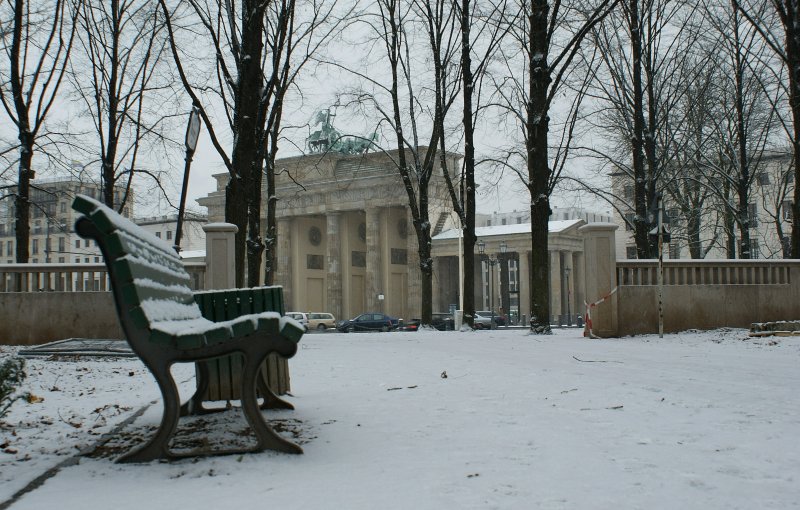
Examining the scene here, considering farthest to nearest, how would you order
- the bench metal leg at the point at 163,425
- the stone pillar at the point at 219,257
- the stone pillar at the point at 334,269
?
1. the stone pillar at the point at 334,269
2. the stone pillar at the point at 219,257
3. the bench metal leg at the point at 163,425

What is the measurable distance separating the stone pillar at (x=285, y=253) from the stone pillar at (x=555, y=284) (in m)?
23.2

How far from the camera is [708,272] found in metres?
14.6

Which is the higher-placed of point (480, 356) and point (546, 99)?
point (546, 99)

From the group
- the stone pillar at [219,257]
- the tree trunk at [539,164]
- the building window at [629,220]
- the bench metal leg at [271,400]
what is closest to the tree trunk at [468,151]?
the tree trunk at [539,164]

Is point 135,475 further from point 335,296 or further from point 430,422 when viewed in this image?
point 335,296

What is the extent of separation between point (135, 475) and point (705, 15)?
23.8 m

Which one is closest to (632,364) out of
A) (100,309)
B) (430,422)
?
(430,422)

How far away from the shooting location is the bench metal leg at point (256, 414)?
3.43 meters

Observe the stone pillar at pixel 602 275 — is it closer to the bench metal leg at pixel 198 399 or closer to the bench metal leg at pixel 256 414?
the bench metal leg at pixel 198 399

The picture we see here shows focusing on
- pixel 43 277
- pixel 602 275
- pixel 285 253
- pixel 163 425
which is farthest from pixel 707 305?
pixel 285 253

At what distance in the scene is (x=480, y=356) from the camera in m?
9.57

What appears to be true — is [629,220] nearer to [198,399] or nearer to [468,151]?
[468,151]

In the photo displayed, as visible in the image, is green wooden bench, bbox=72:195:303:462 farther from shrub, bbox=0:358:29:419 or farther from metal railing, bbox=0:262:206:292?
metal railing, bbox=0:262:206:292

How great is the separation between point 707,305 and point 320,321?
40.1m
